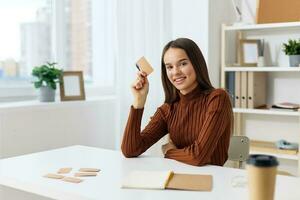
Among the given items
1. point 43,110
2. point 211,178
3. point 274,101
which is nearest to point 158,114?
point 211,178

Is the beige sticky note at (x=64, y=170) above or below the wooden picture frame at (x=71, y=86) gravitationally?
below

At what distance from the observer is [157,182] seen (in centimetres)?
143

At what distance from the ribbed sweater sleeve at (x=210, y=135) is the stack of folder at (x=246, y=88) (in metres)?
1.36

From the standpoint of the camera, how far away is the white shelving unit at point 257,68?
3088 millimetres

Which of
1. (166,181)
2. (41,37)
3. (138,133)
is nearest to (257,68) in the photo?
(138,133)

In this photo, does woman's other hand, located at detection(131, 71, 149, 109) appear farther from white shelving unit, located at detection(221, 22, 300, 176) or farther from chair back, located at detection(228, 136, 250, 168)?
white shelving unit, located at detection(221, 22, 300, 176)

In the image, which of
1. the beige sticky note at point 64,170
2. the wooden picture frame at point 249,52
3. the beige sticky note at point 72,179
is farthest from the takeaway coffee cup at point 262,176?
the wooden picture frame at point 249,52

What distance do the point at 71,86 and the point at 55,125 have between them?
1.09 ft

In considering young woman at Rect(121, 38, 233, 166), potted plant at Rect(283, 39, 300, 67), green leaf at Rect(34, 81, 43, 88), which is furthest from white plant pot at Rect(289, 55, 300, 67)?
green leaf at Rect(34, 81, 43, 88)

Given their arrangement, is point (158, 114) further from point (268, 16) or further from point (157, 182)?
point (268, 16)

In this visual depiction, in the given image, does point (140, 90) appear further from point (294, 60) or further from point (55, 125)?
point (294, 60)

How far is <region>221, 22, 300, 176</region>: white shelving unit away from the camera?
3.09 metres

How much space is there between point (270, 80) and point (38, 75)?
181cm

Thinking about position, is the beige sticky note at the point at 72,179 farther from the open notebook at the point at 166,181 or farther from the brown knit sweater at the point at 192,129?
the brown knit sweater at the point at 192,129
